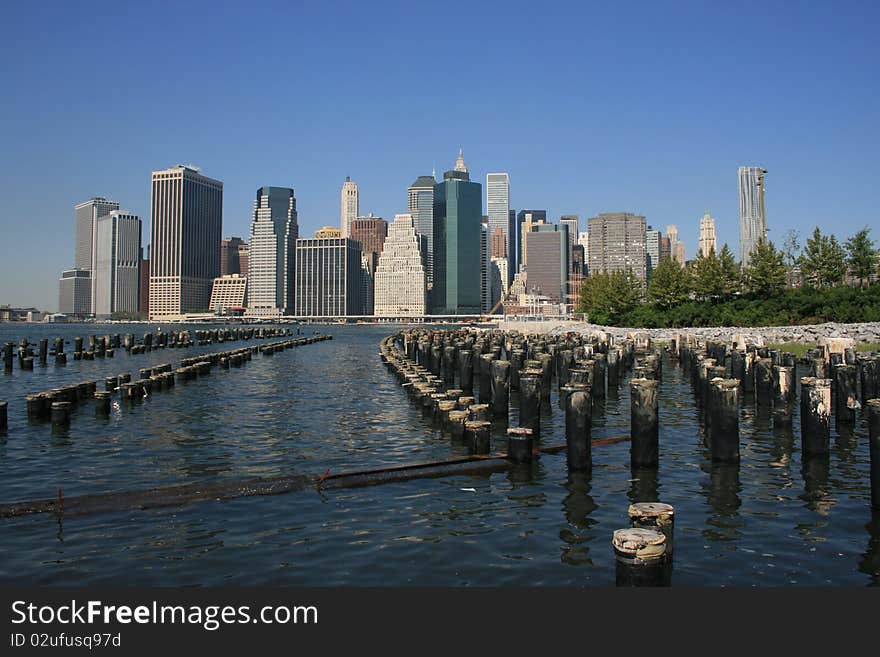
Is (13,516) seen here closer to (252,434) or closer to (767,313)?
(252,434)

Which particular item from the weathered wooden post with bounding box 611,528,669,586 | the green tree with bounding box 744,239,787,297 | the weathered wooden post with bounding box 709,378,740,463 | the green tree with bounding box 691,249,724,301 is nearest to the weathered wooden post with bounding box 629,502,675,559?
the weathered wooden post with bounding box 611,528,669,586

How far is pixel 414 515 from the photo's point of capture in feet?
43.3

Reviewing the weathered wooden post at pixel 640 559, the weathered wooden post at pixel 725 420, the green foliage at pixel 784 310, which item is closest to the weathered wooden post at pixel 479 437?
the weathered wooden post at pixel 725 420

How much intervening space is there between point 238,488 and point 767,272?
71.9 metres

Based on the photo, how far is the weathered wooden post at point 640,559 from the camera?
8.25 metres

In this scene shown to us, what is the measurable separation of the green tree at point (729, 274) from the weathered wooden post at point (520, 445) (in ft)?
231

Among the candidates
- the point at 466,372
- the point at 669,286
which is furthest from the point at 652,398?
the point at 669,286

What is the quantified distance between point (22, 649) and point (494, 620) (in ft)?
16.7

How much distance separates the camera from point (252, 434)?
23203 millimetres

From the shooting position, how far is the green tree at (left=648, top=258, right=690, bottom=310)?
84938 millimetres

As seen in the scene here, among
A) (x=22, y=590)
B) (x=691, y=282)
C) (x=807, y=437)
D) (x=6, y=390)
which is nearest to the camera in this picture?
(x=22, y=590)

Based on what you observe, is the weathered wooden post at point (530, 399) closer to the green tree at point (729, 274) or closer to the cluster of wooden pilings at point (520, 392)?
the cluster of wooden pilings at point (520, 392)

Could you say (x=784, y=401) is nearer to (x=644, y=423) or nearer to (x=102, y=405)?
(x=644, y=423)

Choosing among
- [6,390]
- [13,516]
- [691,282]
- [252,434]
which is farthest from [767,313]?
[13,516]
